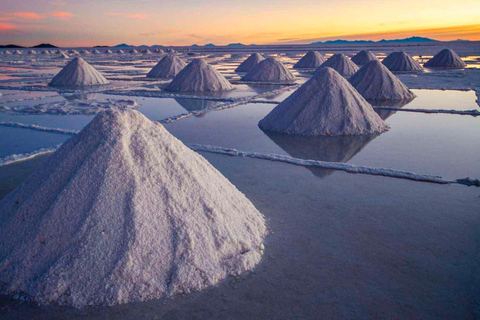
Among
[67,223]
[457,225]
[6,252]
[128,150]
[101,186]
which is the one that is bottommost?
[457,225]

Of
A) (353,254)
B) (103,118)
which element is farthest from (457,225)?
(103,118)

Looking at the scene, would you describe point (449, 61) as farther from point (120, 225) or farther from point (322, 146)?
point (120, 225)

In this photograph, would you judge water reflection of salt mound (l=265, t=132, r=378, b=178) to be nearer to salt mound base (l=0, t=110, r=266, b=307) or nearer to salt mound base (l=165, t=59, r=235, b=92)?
salt mound base (l=0, t=110, r=266, b=307)

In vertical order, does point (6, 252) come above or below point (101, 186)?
below

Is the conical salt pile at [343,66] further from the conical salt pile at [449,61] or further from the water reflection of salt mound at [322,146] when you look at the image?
the water reflection of salt mound at [322,146]

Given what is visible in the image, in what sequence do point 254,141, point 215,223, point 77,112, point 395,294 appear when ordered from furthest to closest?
point 77,112 < point 254,141 < point 215,223 < point 395,294

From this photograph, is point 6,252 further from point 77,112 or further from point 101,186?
point 77,112

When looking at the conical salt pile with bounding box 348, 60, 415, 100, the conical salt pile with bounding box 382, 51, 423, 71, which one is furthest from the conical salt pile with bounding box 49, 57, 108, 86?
the conical salt pile with bounding box 382, 51, 423, 71
